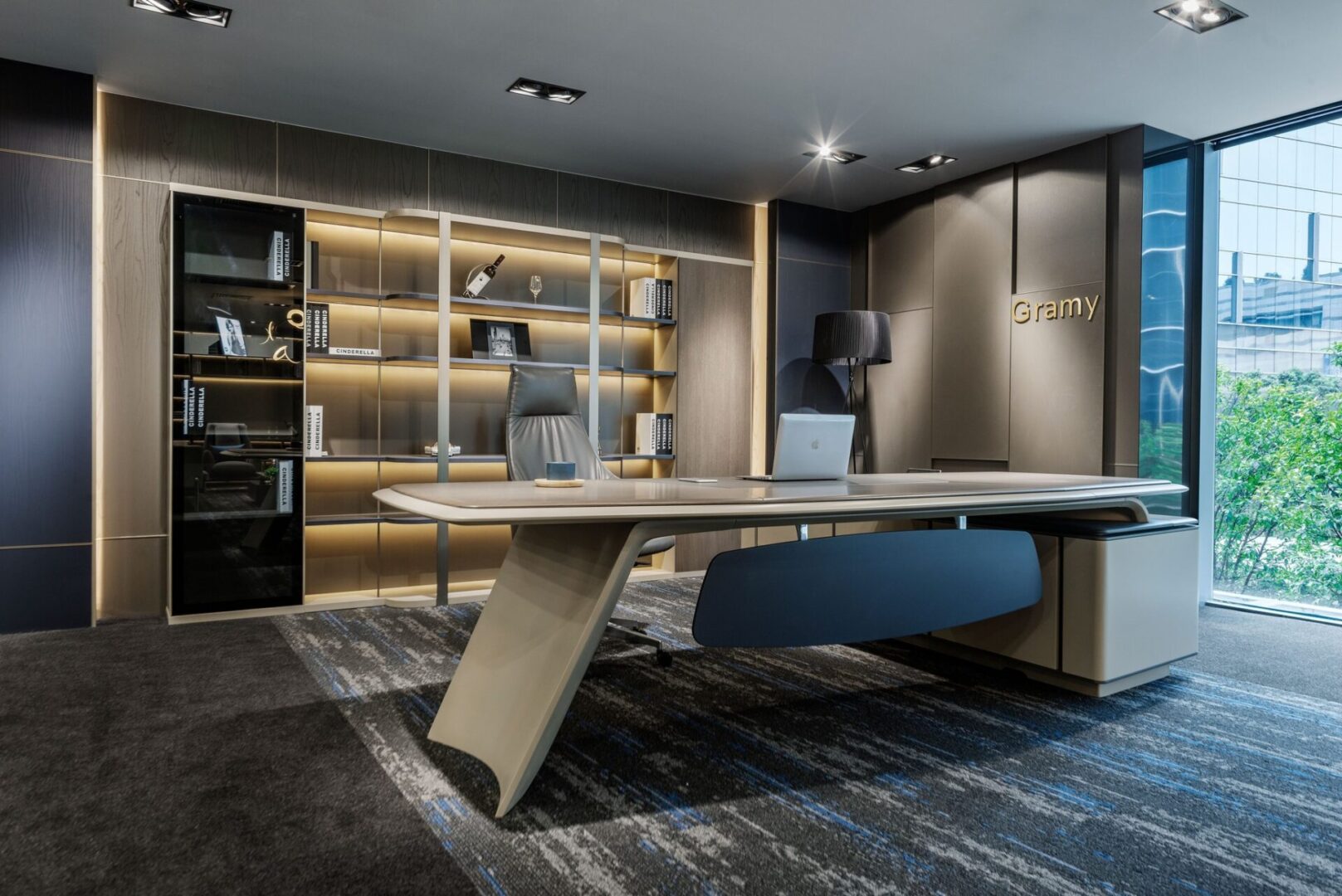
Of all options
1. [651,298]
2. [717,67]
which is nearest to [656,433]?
[651,298]

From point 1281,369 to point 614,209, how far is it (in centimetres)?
430

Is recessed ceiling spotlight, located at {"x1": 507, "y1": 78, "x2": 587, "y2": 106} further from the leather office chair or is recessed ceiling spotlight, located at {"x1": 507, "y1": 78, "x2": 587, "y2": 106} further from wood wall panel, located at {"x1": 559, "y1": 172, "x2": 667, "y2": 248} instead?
the leather office chair

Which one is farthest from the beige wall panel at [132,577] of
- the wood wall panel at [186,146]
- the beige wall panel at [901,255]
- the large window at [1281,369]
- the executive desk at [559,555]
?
the large window at [1281,369]

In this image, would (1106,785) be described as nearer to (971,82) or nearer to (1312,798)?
(1312,798)

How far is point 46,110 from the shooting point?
4113mm

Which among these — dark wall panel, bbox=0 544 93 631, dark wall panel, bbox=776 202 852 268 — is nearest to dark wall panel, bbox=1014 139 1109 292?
dark wall panel, bbox=776 202 852 268

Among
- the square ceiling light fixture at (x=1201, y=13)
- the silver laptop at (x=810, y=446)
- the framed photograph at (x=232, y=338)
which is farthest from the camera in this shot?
the framed photograph at (x=232, y=338)

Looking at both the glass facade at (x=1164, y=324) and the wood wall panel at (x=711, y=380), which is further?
→ the wood wall panel at (x=711, y=380)

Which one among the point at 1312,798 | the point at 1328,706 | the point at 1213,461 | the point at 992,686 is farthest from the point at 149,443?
the point at 1213,461

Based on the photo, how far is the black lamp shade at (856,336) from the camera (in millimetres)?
5891

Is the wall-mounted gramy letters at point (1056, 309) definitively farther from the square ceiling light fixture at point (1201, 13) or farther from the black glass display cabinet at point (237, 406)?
the black glass display cabinet at point (237, 406)

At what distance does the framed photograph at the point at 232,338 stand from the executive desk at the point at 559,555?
2.49m

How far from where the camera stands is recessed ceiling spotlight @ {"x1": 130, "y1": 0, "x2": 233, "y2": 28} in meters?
3.47

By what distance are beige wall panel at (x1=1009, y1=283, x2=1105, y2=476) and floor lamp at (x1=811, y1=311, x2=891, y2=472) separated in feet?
3.07
